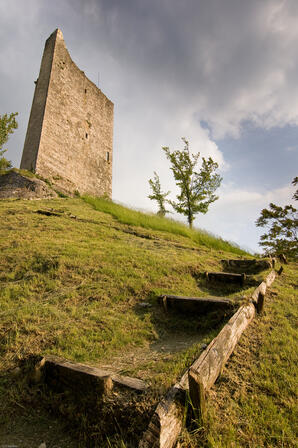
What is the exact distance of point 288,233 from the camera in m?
12.1

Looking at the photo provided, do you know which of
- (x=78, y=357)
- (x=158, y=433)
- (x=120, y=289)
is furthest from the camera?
(x=120, y=289)

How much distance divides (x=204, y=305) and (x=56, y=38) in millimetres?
19691

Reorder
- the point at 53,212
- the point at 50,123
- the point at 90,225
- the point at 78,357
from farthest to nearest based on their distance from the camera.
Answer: the point at 50,123 < the point at 53,212 < the point at 90,225 < the point at 78,357

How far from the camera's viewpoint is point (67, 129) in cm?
1641

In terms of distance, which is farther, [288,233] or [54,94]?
[54,94]

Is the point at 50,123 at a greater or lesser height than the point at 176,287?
greater

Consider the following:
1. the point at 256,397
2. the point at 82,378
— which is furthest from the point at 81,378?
the point at 256,397

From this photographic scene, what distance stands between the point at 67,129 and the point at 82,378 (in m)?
17.1

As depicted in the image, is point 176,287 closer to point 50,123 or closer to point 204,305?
point 204,305

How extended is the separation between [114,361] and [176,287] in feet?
7.94

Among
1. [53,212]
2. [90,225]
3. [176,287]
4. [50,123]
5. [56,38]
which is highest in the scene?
[56,38]

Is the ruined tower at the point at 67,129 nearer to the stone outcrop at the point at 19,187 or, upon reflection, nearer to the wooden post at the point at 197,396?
the stone outcrop at the point at 19,187

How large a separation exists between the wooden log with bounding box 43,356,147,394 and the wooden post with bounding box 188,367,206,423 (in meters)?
0.46

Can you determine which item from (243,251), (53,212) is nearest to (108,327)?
(53,212)
